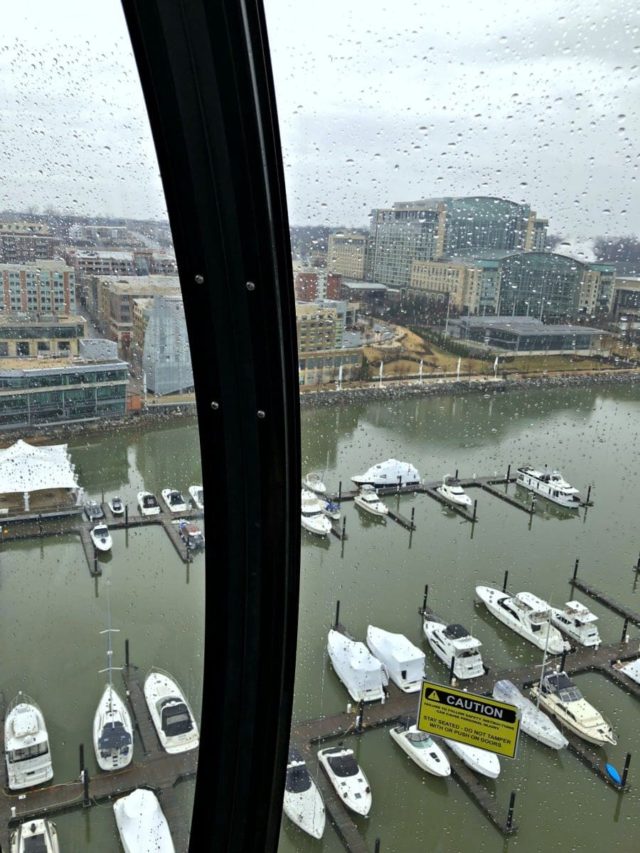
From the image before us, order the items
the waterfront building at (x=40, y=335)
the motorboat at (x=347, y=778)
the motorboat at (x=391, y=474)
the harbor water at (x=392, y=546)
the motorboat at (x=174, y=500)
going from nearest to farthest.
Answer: the waterfront building at (x=40, y=335) → the motorboat at (x=174, y=500) → the harbor water at (x=392, y=546) → the motorboat at (x=391, y=474) → the motorboat at (x=347, y=778)

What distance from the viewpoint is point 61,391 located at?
1247 mm

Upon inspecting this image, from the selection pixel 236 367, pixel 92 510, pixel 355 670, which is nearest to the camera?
pixel 236 367

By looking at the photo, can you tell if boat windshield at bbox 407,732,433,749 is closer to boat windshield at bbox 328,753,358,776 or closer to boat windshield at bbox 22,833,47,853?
boat windshield at bbox 328,753,358,776

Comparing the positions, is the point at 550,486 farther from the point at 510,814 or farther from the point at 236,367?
the point at 510,814

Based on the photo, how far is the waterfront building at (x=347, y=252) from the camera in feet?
3.94

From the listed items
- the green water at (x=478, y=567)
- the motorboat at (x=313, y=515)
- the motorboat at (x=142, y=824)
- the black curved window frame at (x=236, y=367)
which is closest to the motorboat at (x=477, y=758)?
the green water at (x=478, y=567)

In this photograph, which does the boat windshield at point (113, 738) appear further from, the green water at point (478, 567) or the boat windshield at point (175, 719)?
the green water at point (478, 567)

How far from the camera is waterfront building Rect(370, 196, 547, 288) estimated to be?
3.65ft

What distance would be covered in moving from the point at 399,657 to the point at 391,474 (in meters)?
0.56

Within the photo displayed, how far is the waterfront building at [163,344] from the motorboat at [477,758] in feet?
3.35

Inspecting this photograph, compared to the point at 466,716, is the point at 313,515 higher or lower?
higher

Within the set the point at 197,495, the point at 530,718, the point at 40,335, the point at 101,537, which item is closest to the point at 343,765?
the point at 530,718

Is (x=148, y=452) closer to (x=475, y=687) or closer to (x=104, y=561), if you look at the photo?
(x=104, y=561)

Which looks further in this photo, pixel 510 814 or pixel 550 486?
pixel 510 814
